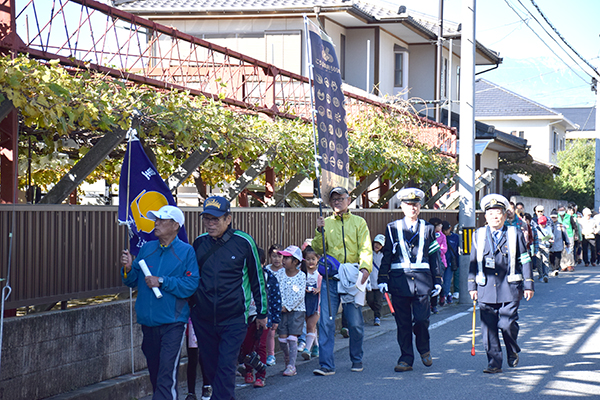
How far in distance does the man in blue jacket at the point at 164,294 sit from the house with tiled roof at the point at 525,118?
4277 centimetres

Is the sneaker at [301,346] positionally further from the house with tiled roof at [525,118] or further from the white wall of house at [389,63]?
the house with tiled roof at [525,118]

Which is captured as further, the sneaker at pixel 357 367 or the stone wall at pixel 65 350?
the sneaker at pixel 357 367

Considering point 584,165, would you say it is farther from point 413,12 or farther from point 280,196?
point 280,196

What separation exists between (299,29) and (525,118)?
95.3 feet

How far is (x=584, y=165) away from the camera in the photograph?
137 ft

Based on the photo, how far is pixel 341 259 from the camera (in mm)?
7883

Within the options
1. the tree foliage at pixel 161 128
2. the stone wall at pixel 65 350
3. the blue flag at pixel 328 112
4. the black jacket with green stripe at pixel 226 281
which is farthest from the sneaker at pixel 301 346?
the black jacket with green stripe at pixel 226 281

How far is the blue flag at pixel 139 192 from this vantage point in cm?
650

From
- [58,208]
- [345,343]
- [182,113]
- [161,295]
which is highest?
[182,113]

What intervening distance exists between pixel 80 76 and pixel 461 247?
9.37 meters

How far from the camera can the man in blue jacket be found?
537 centimetres

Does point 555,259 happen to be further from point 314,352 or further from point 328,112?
point 328,112

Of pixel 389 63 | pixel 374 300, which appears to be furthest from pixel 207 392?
pixel 389 63

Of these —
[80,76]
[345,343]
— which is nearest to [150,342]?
[80,76]
